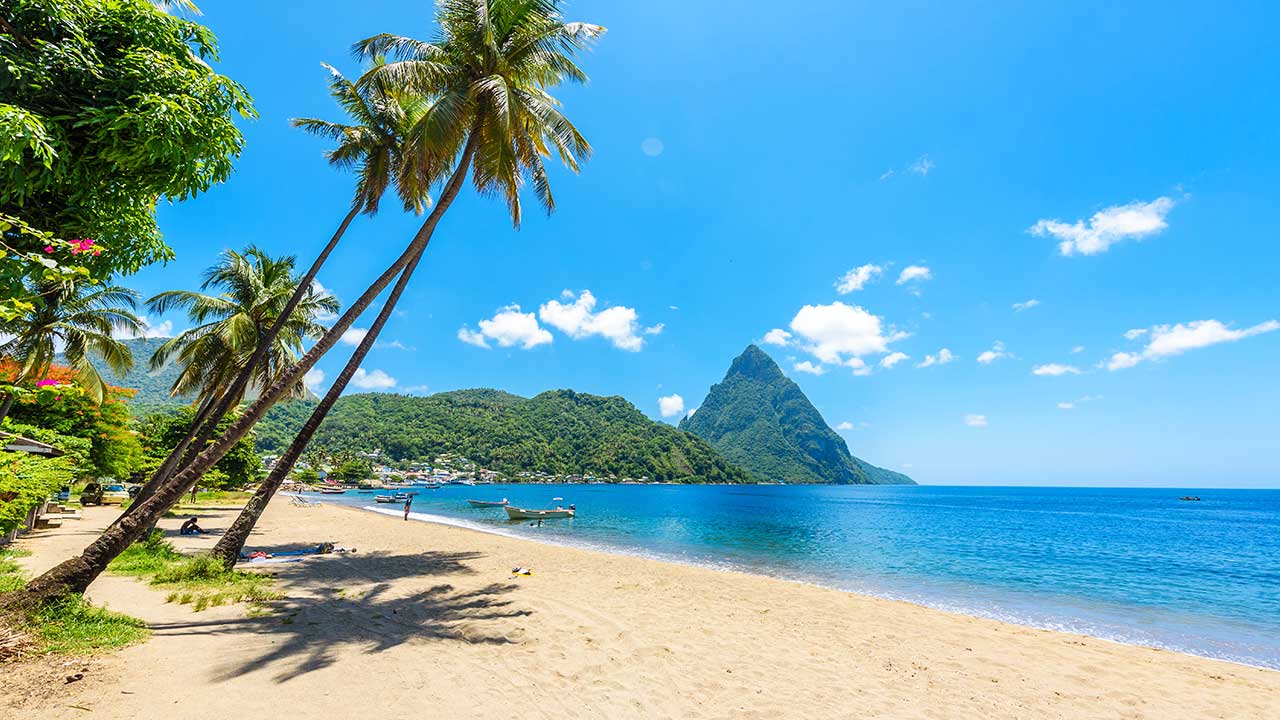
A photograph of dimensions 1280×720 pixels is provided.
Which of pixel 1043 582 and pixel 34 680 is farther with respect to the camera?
pixel 1043 582

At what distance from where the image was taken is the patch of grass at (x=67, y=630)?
531 centimetres

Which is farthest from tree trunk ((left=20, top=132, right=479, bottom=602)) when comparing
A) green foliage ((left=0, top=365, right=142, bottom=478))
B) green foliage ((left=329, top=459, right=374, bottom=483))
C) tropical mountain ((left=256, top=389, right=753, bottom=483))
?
tropical mountain ((left=256, top=389, right=753, bottom=483))

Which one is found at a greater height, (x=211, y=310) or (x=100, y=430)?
(x=211, y=310)

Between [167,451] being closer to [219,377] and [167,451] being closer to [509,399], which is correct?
[219,377]

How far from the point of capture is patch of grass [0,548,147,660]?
5309 mm

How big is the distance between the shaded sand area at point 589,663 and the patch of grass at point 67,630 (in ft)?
1.05

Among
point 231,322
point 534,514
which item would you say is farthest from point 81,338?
point 534,514

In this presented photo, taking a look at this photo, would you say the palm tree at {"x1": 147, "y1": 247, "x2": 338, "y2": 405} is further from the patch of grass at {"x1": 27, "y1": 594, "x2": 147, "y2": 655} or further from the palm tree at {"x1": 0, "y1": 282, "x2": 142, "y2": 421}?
the patch of grass at {"x1": 27, "y1": 594, "x2": 147, "y2": 655}

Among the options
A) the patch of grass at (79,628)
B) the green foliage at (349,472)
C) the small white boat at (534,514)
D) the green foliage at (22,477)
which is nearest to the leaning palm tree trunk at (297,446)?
the patch of grass at (79,628)

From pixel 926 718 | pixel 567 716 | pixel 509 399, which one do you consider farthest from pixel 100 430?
pixel 509 399

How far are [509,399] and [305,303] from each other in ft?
584

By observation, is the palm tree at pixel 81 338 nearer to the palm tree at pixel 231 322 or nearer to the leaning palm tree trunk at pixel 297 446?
the palm tree at pixel 231 322

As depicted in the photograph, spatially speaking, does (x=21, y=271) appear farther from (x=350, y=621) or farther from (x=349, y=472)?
(x=349, y=472)

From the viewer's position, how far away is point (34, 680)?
15.4 ft
